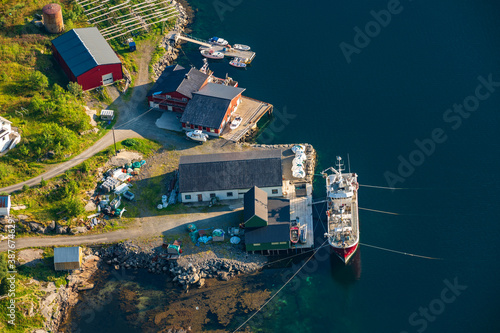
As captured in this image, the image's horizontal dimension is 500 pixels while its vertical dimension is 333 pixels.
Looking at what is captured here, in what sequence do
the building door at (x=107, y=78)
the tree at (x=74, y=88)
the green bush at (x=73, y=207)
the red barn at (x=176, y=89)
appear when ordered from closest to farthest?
the green bush at (x=73, y=207) < the tree at (x=74, y=88) < the red barn at (x=176, y=89) < the building door at (x=107, y=78)

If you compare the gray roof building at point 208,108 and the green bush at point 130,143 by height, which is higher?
the gray roof building at point 208,108

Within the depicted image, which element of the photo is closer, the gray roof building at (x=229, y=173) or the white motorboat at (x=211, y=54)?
the gray roof building at (x=229, y=173)

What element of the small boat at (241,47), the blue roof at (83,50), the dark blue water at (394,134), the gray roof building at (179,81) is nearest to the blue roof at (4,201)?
the blue roof at (83,50)

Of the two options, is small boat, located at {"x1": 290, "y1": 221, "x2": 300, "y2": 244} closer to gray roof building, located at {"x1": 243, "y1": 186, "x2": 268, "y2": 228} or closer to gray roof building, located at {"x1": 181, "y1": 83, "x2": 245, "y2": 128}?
gray roof building, located at {"x1": 243, "y1": 186, "x2": 268, "y2": 228}

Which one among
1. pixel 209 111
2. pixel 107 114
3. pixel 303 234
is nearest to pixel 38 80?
pixel 107 114

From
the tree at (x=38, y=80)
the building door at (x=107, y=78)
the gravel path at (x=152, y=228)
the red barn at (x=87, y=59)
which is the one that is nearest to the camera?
the gravel path at (x=152, y=228)

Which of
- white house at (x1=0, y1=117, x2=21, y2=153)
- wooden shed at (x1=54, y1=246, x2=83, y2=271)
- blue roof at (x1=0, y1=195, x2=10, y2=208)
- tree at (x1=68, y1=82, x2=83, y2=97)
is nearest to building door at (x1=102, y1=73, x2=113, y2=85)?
tree at (x1=68, y1=82, x2=83, y2=97)

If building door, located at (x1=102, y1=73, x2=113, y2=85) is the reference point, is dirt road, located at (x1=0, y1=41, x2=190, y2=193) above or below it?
below

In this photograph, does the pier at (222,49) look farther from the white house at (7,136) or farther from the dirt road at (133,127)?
the white house at (7,136)
